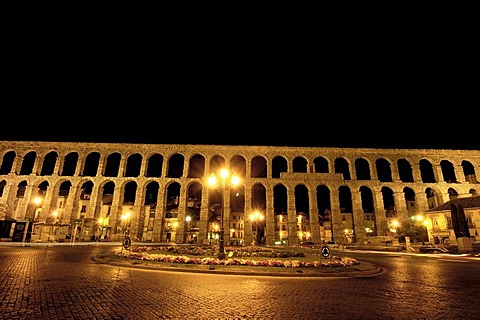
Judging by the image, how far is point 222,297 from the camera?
7.05 m

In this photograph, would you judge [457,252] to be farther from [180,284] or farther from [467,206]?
[180,284]

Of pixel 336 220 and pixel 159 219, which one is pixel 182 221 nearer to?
pixel 159 219

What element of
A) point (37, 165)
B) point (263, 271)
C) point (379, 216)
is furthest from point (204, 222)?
point (263, 271)

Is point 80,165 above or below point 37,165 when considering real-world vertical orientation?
above

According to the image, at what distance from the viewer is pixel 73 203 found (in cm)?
4188

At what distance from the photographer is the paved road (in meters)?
5.55

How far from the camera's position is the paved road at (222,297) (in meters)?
5.55

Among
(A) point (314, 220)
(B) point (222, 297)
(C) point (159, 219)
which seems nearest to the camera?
(B) point (222, 297)

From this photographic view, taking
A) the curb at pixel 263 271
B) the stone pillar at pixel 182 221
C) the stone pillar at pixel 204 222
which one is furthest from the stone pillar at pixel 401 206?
the stone pillar at pixel 182 221

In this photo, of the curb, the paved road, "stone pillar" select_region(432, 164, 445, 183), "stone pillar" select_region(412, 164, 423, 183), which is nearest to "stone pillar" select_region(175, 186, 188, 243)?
the curb

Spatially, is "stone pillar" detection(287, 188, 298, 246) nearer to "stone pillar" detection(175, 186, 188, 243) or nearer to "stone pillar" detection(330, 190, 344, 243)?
"stone pillar" detection(330, 190, 344, 243)

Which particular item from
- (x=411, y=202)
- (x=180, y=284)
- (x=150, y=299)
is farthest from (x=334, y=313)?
(x=411, y=202)

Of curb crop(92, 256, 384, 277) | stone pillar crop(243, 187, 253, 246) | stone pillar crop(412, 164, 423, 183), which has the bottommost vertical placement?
curb crop(92, 256, 384, 277)

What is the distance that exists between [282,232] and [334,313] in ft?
260
